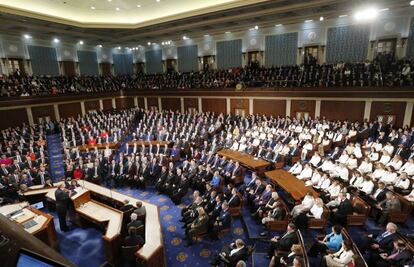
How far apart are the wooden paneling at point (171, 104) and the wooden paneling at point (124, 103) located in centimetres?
369

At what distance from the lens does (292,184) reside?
25.8 feet

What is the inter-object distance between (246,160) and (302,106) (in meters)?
8.65

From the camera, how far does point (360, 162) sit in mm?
9359

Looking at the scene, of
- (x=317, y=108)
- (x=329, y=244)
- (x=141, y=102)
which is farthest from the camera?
(x=141, y=102)

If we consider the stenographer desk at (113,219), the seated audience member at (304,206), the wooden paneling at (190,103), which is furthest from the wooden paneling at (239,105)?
the stenographer desk at (113,219)

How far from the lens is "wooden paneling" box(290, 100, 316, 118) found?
16.2m

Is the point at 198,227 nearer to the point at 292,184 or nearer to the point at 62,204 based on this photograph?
the point at 292,184

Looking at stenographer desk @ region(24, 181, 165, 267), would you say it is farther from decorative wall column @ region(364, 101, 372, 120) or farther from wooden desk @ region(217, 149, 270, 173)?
decorative wall column @ region(364, 101, 372, 120)

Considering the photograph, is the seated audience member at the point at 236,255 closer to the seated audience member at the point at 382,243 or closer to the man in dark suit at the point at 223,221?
the man in dark suit at the point at 223,221

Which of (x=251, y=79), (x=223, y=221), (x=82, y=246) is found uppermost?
(x=251, y=79)

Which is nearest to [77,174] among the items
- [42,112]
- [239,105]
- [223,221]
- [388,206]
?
[223,221]

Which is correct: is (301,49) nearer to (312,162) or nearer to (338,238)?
(312,162)

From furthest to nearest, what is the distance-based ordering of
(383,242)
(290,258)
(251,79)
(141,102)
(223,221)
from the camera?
(141,102) < (251,79) < (223,221) < (383,242) < (290,258)

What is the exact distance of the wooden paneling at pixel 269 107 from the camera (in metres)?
17.3
